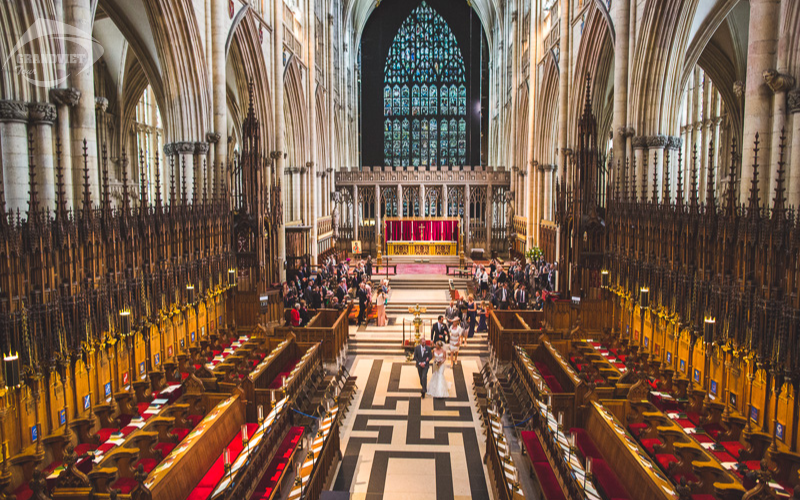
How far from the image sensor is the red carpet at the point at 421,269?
24.6 metres

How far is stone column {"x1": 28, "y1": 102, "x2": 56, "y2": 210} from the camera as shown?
8.91m

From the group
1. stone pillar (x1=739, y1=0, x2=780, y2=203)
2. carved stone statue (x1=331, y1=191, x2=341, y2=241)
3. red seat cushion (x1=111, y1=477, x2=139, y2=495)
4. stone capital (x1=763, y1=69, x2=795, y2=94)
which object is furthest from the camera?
carved stone statue (x1=331, y1=191, x2=341, y2=241)

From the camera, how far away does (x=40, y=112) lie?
8.89m

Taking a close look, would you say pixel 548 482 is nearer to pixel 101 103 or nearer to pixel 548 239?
pixel 548 239

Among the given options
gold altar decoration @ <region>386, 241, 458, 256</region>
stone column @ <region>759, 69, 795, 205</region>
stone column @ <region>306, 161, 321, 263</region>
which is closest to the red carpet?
gold altar decoration @ <region>386, 241, 458, 256</region>

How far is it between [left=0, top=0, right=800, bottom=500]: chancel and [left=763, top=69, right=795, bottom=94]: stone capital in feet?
0.10

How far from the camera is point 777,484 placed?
5.86 metres

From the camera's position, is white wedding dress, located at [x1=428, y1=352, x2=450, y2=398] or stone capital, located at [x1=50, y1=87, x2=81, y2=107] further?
white wedding dress, located at [x1=428, y1=352, x2=450, y2=398]

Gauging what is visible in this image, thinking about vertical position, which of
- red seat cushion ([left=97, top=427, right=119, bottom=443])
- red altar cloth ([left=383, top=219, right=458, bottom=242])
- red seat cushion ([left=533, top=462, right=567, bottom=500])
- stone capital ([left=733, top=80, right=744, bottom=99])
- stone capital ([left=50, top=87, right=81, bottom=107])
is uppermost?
stone capital ([left=733, top=80, right=744, bottom=99])

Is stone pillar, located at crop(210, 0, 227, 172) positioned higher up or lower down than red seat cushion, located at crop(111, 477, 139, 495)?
higher up

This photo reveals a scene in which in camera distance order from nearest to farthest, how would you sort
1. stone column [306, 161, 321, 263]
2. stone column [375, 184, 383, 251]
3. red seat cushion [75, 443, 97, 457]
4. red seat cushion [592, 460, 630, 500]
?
A: red seat cushion [592, 460, 630, 500] < red seat cushion [75, 443, 97, 457] < stone column [306, 161, 321, 263] < stone column [375, 184, 383, 251]

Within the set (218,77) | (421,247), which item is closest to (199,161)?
(218,77)

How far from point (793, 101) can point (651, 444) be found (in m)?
5.80

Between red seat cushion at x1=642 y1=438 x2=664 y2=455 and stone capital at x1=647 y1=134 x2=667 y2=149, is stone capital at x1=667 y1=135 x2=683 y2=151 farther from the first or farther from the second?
red seat cushion at x1=642 y1=438 x2=664 y2=455
